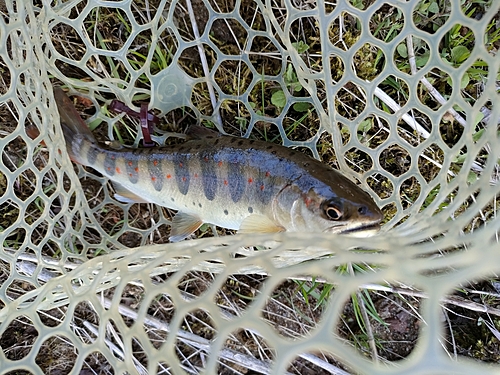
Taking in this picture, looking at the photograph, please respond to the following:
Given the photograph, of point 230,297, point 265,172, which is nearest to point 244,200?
point 265,172

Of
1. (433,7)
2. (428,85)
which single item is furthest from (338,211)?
(433,7)

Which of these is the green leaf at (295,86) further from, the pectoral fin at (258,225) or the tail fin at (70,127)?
the tail fin at (70,127)

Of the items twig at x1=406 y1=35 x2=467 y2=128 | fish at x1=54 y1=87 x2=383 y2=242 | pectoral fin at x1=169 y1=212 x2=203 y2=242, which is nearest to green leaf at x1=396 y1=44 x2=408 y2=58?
twig at x1=406 y1=35 x2=467 y2=128

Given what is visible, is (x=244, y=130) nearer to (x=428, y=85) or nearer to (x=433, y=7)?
(x=428, y=85)

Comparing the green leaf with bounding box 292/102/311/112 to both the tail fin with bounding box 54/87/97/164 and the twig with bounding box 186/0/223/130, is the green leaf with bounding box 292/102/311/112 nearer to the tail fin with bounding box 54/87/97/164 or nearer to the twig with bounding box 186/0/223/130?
the twig with bounding box 186/0/223/130

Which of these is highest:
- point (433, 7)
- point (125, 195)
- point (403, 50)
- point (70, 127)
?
point (433, 7)

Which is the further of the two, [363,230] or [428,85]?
[428,85]
